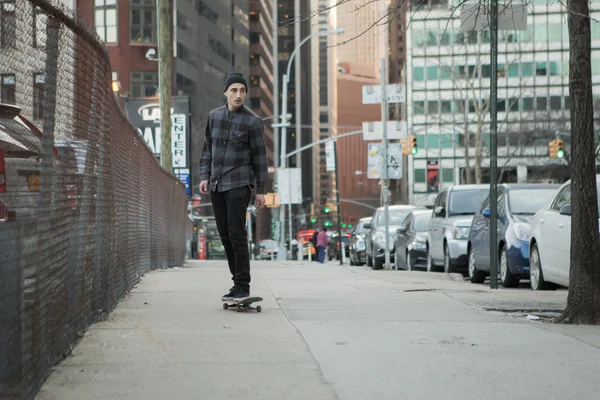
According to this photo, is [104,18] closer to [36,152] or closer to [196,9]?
[196,9]

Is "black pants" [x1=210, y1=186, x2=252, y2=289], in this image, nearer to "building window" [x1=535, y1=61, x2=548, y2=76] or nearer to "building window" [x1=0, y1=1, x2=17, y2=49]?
"building window" [x1=0, y1=1, x2=17, y2=49]

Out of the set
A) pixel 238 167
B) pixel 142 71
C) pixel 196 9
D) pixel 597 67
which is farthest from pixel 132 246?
pixel 597 67

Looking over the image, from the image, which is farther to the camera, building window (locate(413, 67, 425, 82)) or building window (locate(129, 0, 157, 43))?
building window (locate(413, 67, 425, 82))

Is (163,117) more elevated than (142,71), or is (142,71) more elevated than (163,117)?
(142,71)

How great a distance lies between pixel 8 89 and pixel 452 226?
16.5 m

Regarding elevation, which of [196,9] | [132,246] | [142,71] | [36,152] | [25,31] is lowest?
[132,246]

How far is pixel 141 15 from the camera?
248ft

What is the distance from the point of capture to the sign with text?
36344 millimetres

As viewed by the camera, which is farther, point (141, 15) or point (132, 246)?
point (141, 15)

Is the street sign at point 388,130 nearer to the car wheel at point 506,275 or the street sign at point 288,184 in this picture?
the car wheel at point 506,275

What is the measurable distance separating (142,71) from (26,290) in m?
71.7

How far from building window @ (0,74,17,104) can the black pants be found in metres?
4.24

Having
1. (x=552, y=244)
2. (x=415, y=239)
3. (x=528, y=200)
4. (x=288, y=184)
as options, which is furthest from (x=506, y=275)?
(x=288, y=184)

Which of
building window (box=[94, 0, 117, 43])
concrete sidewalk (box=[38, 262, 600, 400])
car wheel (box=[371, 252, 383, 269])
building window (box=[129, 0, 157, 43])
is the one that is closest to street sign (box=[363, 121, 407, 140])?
car wheel (box=[371, 252, 383, 269])
